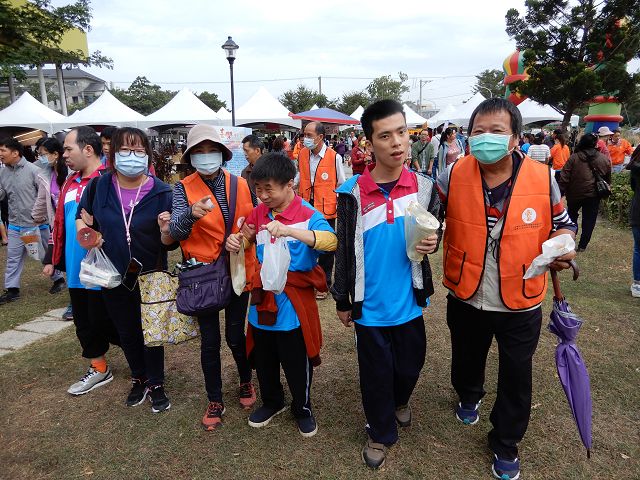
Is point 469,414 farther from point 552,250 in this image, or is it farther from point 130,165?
point 130,165

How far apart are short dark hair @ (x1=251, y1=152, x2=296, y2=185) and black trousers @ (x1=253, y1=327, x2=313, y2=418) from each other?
35.5 inches

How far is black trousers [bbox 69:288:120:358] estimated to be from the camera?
3066 millimetres

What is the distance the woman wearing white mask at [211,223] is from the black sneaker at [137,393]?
1.94 feet

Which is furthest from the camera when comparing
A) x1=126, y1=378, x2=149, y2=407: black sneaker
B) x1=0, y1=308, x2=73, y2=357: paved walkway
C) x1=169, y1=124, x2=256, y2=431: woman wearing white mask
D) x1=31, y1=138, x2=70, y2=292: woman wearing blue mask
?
x1=31, y1=138, x2=70, y2=292: woman wearing blue mask

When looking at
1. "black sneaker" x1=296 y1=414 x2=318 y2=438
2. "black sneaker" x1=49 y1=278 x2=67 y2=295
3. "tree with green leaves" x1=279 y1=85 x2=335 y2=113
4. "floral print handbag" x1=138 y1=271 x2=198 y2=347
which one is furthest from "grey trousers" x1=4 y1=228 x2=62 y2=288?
"tree with green leaves" x1=279 y1=85 x2=335 y2=113

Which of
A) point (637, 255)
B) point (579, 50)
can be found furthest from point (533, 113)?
point (637, 255)

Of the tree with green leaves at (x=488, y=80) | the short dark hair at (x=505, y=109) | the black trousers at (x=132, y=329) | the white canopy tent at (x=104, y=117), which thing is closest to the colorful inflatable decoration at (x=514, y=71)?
the white canopy tent at (x=104, y=117)

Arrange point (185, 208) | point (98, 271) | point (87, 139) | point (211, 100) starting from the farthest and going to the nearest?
point (211, 100), point (87, 139), point (98, 271), point (185, 208)

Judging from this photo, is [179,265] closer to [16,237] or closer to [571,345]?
[571,345]

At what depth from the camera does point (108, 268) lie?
8.88 ft

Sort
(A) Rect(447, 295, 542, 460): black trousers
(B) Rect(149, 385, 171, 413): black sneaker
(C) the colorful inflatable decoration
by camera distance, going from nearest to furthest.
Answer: (A) Rect(447, 295, 542, 460): black trousers < (B) Rect(149, 385, 171, 413): black sneaker < (C) the colorful inflatable decoration

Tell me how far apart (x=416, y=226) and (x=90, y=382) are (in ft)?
9.18

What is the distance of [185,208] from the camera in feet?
8.38

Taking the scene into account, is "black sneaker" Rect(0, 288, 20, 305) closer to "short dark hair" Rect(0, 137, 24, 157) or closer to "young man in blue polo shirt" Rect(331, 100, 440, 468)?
"short dark hair" Rect(0, 137, 24, 157)
